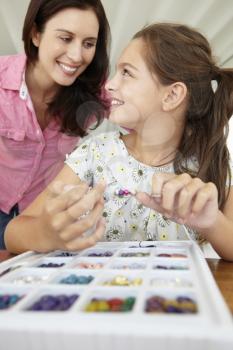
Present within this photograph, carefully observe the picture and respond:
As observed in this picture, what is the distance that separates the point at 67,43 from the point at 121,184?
521 mm

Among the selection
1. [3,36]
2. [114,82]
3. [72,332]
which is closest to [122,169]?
[114,82]

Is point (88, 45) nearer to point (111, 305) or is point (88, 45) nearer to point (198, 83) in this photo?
point (198, 83)

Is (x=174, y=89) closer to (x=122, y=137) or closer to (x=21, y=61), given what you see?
(x=122, y=137)

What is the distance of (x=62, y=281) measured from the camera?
48 centimetres

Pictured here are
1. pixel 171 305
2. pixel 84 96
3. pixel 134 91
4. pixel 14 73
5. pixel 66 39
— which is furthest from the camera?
pixel 84 96

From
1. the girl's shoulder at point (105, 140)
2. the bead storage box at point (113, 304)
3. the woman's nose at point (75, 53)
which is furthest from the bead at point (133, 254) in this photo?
the woman's nose at point (75, 53)

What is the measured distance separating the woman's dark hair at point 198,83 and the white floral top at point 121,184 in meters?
0.10

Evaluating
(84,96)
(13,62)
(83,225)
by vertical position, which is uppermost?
(13,62)

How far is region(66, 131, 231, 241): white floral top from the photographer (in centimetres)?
93

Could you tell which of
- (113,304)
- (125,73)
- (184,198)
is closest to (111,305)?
(113,304)

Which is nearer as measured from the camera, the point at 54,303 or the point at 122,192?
the point at 54,303

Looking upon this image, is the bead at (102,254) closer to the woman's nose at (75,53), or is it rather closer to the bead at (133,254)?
the bead at (133,254)

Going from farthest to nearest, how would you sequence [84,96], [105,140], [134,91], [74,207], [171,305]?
1. [84,96]
2. [105,140]
3. [134,91]
4. [74,207]
5. [171,305]

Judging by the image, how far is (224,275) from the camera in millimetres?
631
